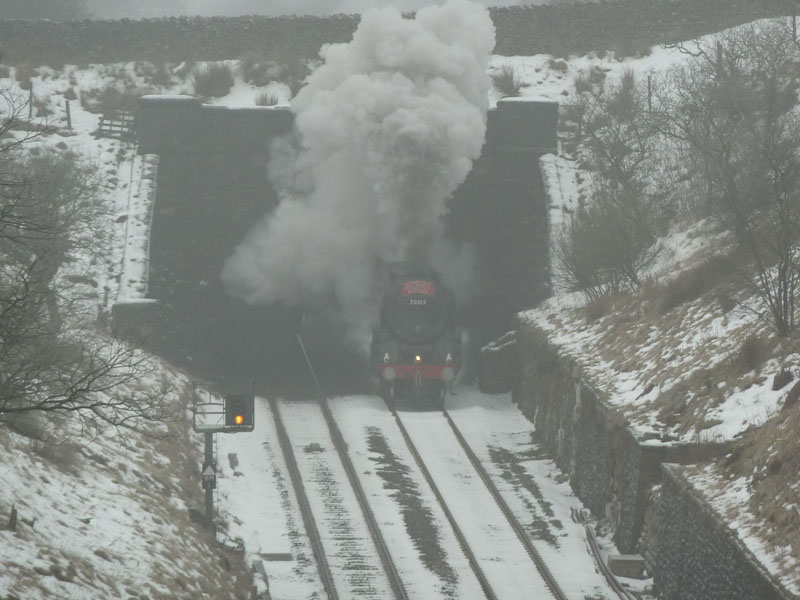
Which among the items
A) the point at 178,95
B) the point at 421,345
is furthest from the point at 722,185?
the point at 178,95

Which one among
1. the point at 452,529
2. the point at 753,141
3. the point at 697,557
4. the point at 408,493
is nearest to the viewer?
the point at 697,557

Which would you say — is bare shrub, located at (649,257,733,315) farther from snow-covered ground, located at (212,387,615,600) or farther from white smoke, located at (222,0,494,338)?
white smoke, located at (222,0,494,338)

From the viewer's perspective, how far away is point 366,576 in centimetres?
1806

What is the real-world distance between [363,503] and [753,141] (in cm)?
1151

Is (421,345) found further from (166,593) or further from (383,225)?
(166,593)

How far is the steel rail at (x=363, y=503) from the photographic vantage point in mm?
17766

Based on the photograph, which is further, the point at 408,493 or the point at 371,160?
A: the point at 371,160

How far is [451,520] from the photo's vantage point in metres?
20.3

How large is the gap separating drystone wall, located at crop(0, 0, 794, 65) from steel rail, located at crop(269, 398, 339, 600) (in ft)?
56.9

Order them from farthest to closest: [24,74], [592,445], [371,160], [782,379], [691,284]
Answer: [24,74] < [371,160] < [691,284] < [592,445] < [782,379]

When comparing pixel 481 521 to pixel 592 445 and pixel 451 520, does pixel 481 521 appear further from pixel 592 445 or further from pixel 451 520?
pixel 592 445

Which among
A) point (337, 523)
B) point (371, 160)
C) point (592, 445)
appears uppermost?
point (371, 160)

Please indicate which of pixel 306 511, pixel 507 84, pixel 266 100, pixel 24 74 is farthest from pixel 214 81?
pixel 306 511

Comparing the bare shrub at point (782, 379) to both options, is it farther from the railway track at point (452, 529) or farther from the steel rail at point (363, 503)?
the steel rail at point (363, 503)
